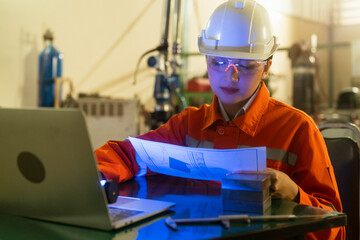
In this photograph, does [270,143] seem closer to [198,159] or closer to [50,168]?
[198,159]

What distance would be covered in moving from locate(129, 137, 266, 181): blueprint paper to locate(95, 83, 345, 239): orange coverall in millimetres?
94

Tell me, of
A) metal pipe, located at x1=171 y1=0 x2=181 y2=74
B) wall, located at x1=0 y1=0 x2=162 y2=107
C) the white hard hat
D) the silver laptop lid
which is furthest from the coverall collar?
wall, located at x1=0 y1=0 x2=162 y2=107

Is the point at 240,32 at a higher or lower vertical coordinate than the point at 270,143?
higher

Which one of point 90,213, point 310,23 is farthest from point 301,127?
point 310,23

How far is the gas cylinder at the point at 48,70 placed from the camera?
320cm

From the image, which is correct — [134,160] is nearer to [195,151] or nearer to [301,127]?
[195,151]

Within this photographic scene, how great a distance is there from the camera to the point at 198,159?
0.93 meters

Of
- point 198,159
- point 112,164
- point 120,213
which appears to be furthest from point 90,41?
point 120,213

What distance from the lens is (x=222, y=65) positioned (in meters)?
1.24

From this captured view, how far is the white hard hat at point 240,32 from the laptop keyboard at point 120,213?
0.60 m

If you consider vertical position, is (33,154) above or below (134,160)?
above

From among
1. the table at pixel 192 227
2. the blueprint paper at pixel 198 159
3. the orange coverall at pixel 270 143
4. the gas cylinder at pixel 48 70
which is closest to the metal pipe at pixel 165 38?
the gas cylinder at pixel 48 70

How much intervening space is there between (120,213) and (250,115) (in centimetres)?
58

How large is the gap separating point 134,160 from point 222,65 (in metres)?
0.36
